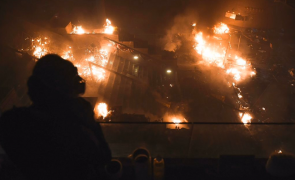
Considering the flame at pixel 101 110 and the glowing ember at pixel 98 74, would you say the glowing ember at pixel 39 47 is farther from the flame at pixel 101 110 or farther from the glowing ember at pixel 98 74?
the flame at pixel 101 110

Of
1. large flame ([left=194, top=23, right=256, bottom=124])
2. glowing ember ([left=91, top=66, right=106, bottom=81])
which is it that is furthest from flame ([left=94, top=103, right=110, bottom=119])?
large flame ([left=194, top=23, right=256, bottom=124])

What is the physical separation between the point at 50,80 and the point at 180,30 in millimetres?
12372

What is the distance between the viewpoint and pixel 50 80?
177 centimetres

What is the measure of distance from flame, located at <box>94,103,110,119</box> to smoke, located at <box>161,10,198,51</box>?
7.07m

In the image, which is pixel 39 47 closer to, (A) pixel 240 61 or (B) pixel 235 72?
(B) pixel 235 72

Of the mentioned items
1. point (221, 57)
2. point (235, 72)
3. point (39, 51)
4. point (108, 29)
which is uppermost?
point (221, 57)

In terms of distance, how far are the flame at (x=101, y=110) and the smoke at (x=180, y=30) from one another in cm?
707

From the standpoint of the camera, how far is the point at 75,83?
6.50ft

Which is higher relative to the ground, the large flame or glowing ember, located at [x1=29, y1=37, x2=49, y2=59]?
the large flame

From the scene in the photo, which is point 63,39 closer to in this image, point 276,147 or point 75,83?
point 75,83

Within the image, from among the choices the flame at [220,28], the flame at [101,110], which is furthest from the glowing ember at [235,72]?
the flame at [101,110]

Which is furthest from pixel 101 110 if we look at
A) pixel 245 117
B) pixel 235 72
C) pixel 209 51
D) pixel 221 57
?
pixel 221 57

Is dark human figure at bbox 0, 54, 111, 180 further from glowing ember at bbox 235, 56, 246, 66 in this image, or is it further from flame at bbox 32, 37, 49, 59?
glowing ember at bbox 235, 56, 246, 66

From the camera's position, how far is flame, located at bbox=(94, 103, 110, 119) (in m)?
6.48
